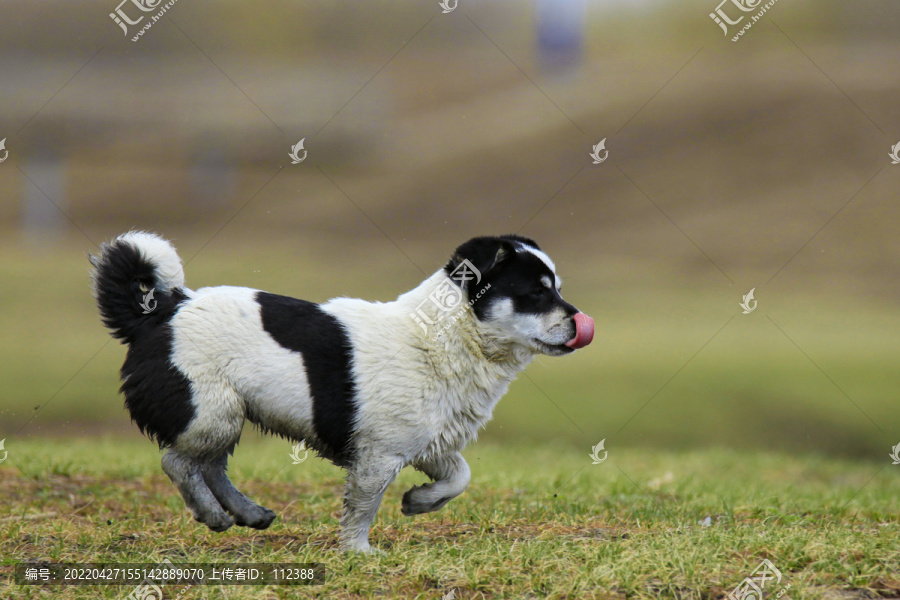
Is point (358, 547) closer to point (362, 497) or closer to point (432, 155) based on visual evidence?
point (362, 497)

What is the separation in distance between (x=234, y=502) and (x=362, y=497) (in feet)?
2.65

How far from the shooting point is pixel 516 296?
16.7ft

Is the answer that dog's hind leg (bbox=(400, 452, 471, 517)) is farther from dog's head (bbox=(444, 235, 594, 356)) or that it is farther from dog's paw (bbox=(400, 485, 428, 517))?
dog's head (bbox=(444, 235, 594, 356))

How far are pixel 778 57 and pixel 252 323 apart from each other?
4001cm

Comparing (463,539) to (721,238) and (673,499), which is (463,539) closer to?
(673,499)

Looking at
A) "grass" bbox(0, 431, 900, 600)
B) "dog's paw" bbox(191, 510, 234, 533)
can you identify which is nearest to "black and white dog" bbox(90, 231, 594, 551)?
"dog's paw" bbox(191, 510, 234, 533)

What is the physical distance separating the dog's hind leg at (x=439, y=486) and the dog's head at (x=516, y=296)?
2.55 ft

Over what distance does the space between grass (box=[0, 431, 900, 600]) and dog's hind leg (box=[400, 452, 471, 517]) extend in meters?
0.20

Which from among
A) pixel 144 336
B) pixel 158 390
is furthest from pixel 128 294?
pixel 158 390

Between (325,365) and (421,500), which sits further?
(421,500)

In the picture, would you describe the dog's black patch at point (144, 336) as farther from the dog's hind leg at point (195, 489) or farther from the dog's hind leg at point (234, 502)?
the dog's hind leg at point (234, 502)

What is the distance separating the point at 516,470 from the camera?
882cm

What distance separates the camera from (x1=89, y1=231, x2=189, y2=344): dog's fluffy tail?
4957 mm

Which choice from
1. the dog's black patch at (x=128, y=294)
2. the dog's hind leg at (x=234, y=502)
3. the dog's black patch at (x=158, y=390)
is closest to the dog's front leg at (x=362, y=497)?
the dog's hind leg at (x=234, y=502)
